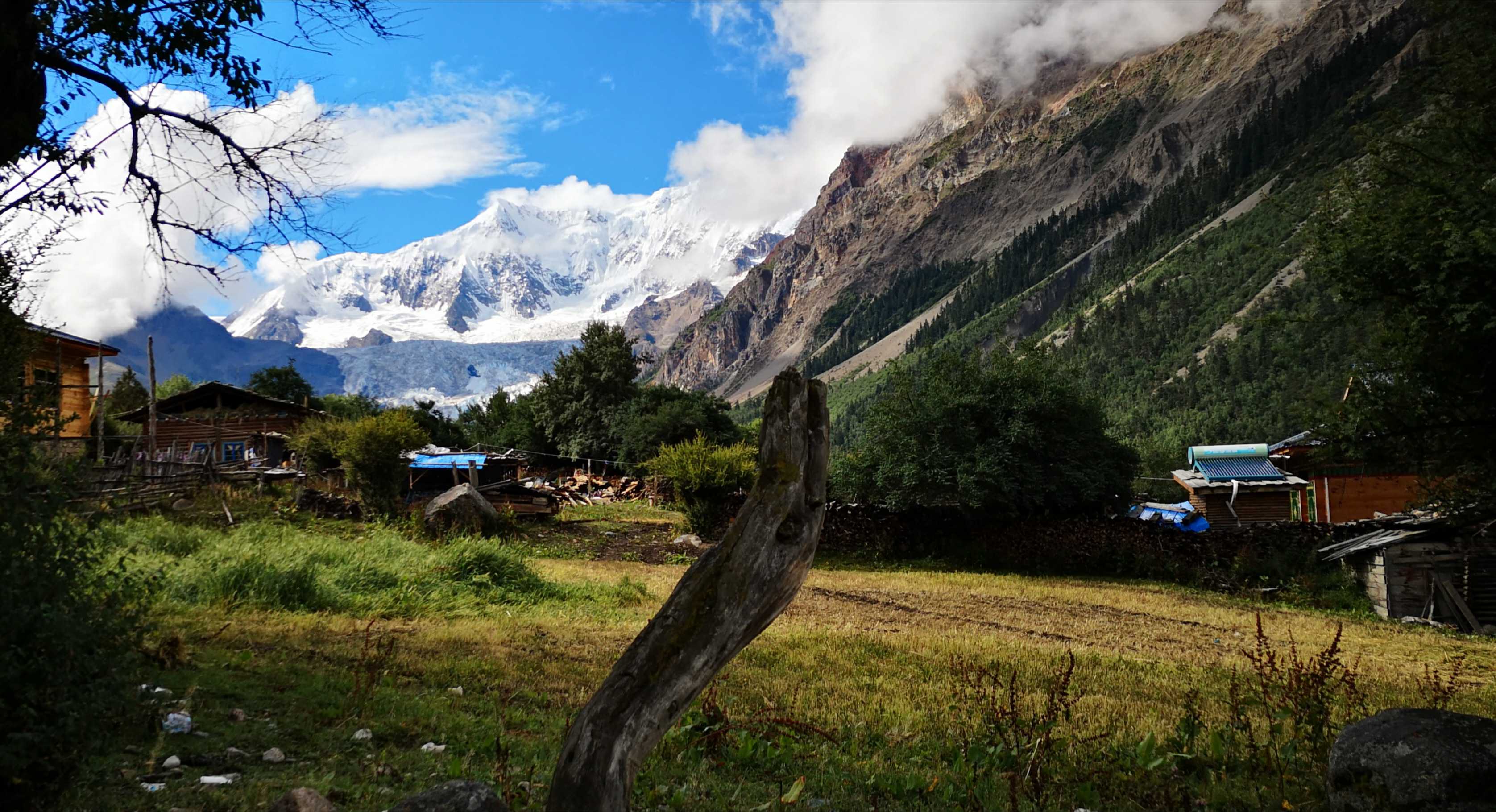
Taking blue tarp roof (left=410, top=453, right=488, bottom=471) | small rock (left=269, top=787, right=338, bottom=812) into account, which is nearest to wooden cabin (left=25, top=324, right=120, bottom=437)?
blue tarp roof (left=410, top=453, right=488, bottom=471)

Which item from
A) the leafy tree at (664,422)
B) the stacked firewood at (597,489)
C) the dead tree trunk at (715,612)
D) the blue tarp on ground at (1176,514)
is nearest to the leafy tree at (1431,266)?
the dead tree trunk at (715,612)

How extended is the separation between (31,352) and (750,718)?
913cm

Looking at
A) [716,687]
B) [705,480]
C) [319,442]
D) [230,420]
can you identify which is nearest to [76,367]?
[230,420]

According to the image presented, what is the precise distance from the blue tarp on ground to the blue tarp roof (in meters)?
26.6

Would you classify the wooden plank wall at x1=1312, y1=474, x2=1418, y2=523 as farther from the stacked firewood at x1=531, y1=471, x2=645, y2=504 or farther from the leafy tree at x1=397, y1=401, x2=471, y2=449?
the leafy tree at x1=397, y1=401, x2=471, y2=449

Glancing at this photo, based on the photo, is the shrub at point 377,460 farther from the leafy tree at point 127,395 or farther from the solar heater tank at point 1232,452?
the leafy tree at point 127,395

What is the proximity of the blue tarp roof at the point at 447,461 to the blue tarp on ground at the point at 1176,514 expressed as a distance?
87.4ft

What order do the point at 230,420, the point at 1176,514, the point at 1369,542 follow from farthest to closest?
the point at 230,420, the point at 1176,514, the point at 1369,542

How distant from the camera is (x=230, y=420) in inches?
1735

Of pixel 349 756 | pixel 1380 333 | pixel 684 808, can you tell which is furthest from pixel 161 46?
pixel 1380 333

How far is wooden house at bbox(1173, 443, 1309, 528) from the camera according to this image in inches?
1403

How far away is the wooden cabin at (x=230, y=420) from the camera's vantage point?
43594 millimetres

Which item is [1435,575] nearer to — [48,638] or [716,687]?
[716,687]

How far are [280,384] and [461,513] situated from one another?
7164 cm
